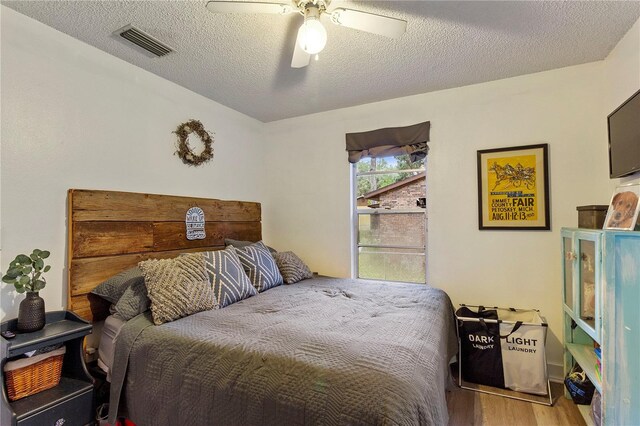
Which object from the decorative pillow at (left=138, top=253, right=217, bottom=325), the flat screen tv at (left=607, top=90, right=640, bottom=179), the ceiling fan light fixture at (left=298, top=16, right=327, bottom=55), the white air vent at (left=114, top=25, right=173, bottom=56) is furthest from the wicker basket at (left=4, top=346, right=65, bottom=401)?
the flat screen tv at (left=607, top=90, right=640, bottom=179)

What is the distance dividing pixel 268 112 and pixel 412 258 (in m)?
2.19

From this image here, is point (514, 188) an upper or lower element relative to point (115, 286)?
upper

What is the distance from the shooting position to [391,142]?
3037 millimetres

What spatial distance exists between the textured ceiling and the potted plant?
4.63 feet

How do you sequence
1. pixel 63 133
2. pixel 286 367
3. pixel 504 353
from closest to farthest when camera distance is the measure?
pixel 286 367 → pixel 63 133 → pixel 504 353

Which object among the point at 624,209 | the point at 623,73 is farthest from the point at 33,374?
the point at 623,73

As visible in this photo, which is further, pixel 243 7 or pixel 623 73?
pixel 623 73

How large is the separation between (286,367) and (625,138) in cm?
239

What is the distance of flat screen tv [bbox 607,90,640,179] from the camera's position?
1765 mm

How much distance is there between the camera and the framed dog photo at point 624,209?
1.58 metres

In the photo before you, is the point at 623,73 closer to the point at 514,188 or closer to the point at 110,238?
the point at 514,188

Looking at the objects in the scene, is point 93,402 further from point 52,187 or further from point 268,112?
point 268,112

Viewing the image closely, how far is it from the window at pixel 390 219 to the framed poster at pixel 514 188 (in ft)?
1.77

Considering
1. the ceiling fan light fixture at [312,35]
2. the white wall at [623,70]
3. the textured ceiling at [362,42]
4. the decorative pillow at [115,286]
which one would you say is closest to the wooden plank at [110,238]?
the decorative pillow at [115,286]
